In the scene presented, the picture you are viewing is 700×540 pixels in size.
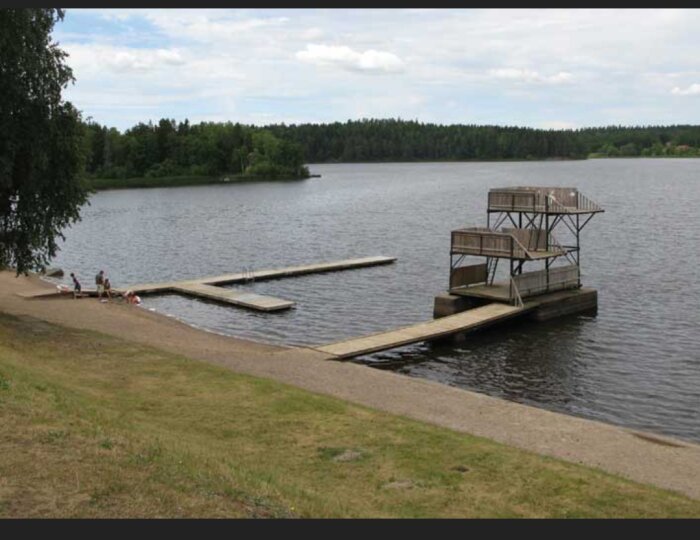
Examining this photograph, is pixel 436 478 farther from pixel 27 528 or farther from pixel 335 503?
pixel 27 528

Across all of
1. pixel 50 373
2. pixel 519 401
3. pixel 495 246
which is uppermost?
pixel 495 246

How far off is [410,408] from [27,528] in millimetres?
14009

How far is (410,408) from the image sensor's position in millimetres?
22375

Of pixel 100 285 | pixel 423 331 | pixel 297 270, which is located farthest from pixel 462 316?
pixel 100 285

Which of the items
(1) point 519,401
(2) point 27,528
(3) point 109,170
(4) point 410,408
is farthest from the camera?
(3) point 109,170

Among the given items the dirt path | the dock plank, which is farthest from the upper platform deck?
the dock plank

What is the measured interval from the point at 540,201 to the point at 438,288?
10.9 metres

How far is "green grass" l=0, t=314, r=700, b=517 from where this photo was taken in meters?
12.3

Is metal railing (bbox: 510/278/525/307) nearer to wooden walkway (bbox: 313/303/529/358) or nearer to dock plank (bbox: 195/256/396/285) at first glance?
wooden walkway (bbox: 313/303/529/358)

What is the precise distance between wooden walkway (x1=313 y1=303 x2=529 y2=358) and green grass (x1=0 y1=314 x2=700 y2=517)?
8191 mm

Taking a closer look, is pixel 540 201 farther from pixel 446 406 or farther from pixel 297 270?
pixel 446 406

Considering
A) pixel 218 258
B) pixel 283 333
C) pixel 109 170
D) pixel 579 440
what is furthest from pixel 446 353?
pixel 109 170

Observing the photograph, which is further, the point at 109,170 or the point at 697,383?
the point at 109,170

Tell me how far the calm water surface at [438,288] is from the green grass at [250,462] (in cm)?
963
